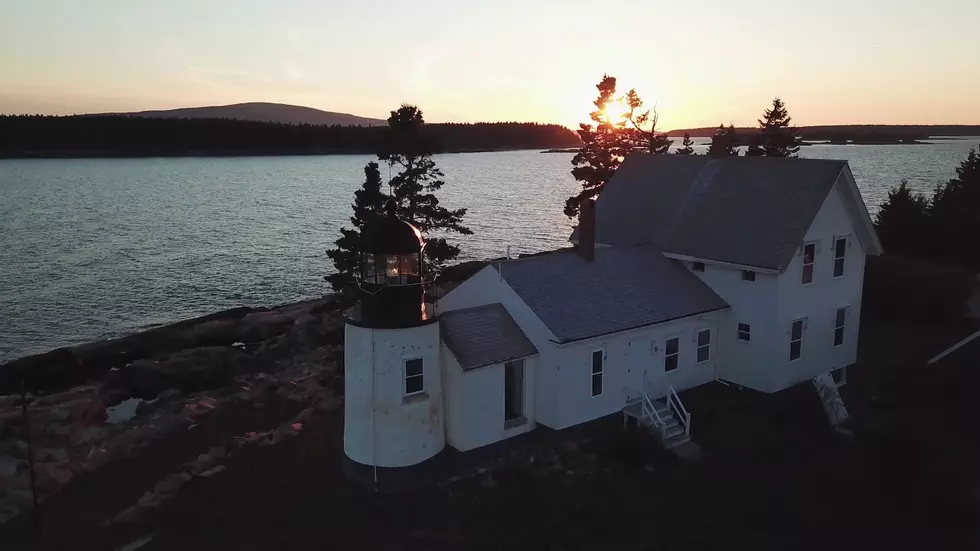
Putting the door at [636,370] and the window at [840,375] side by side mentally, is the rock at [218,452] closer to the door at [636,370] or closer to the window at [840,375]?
the door at [636,370]

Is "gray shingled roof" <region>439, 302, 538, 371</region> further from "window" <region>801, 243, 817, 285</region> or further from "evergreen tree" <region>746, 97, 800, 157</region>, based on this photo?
"evergreen tree" <region>746, 97, 800, 157</region>

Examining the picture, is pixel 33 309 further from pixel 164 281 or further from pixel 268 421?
pixel 268 421

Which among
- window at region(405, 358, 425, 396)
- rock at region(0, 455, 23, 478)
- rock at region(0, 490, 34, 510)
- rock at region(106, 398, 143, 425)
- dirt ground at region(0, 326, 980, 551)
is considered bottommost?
rock at region(106, 398, 143, 425)

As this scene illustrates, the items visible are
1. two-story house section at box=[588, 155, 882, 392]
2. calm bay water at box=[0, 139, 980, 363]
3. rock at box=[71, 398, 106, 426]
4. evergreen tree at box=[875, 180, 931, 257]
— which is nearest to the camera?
two-story house section at box=[588, 155, 882, 392]

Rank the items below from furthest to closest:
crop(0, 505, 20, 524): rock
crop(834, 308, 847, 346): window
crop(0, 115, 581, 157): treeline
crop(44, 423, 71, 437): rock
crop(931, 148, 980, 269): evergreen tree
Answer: crop(0, 115, 581, 157): treeline, crop(931, 148, 980, 269): evergreen tree, crop(44, 423, 71, 437): rock, crop(834, 308, 847, 346): window, crop(0, 505, 20, 524): rock

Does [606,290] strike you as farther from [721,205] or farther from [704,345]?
[721,205]

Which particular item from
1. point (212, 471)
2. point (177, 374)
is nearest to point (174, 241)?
point (177, 374)

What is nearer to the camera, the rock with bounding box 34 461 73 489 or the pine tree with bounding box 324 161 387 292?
the rock with bounding box 34 461 73 489

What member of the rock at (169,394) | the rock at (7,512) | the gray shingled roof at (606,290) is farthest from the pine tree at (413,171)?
the rock at (7,512)

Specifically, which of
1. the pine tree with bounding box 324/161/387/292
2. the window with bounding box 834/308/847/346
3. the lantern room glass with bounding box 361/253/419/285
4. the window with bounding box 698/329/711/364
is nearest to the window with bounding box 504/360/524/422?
the lantern room glass with bounding box 361/253/419/285
